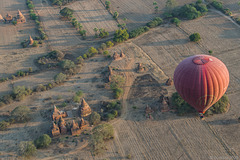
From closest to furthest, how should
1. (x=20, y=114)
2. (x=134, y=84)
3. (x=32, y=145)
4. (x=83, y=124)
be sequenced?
(x=32, y=145)
(x=83, y=124)
(x=20, y=114)
(x=134, y=84)

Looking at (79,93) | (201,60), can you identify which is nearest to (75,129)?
(79,93)

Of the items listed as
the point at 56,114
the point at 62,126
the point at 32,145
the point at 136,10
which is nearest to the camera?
the point at 32,145

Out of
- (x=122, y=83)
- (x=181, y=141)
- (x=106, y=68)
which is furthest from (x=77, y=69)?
(x=181, y=141)

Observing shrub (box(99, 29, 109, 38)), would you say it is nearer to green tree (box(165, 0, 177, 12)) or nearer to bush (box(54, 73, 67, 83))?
bush (box(54, 73, 67, 83))

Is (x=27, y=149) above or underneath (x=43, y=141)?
underneath

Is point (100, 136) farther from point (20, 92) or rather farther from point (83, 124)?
point (20, 92)

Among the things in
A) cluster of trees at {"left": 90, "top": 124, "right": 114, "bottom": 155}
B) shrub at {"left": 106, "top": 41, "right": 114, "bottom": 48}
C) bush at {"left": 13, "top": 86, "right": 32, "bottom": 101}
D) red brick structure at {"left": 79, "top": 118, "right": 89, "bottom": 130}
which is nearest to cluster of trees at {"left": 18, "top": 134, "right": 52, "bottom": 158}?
red brick structure at {"left": 79, "top": 118, "right": 89, "bottom": 130}
